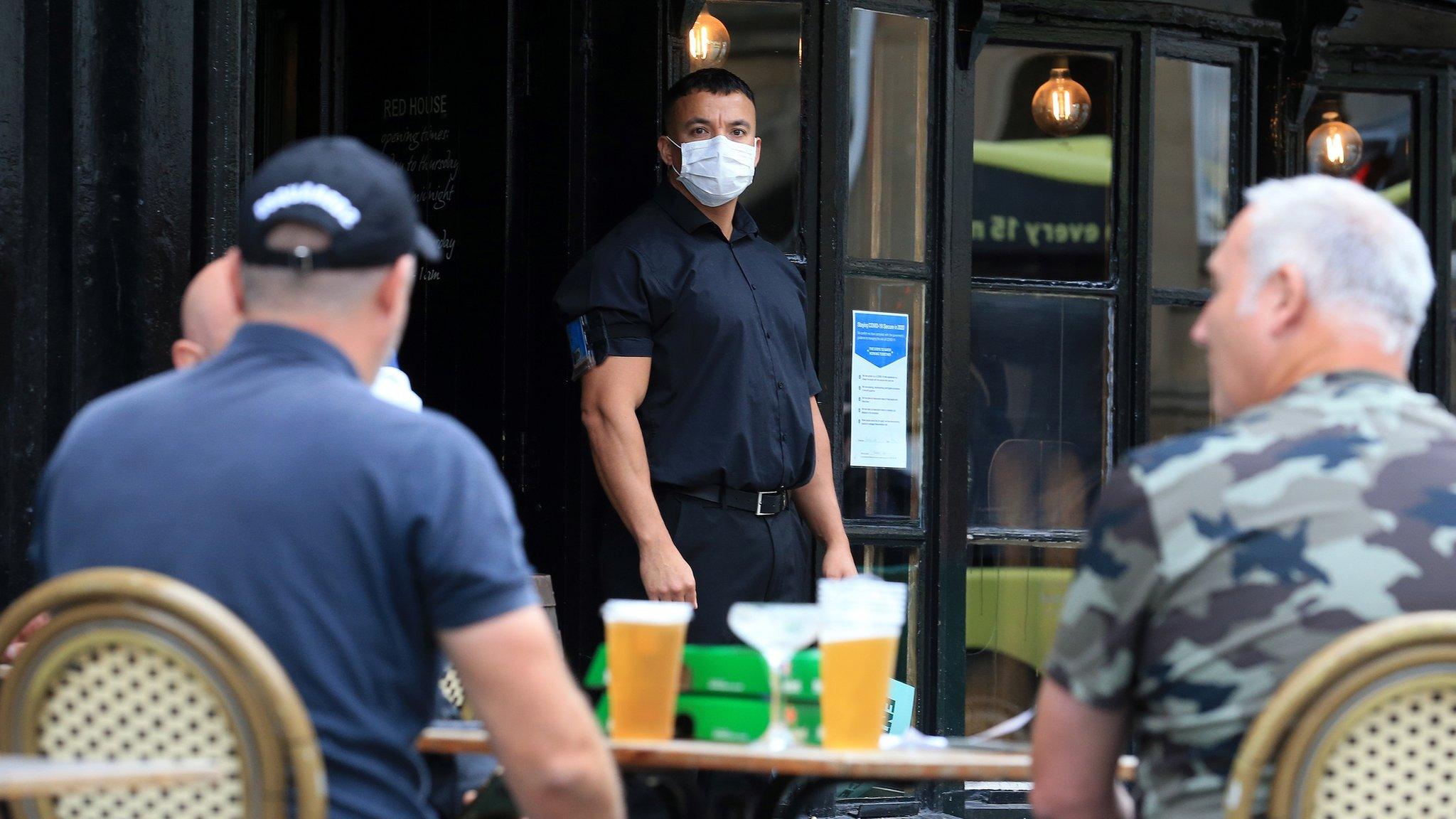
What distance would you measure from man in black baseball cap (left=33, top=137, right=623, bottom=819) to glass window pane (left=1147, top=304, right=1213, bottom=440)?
180 inches

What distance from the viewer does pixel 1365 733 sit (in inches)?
80.2

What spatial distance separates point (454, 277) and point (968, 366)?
165 cm

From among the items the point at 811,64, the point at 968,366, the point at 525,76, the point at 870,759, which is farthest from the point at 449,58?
the point at 870,759

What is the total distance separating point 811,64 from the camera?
17.7 ft

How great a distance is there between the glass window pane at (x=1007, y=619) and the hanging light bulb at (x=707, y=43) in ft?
5.89

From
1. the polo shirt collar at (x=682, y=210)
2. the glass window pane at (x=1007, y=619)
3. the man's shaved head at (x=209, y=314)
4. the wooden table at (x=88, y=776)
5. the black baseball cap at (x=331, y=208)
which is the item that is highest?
the polo shirt collar at (x=682, y=210)

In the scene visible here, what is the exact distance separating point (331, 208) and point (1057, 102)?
14.5 ft

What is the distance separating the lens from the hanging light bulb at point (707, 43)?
531 centimetres

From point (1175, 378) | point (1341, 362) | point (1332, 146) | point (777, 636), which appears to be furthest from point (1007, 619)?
point (1341, 362)

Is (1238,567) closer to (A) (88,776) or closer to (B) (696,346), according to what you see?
(A) (88,776)

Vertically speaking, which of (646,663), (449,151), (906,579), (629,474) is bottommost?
(906,579)

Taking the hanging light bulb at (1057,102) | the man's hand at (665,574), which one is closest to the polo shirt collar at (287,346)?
the man's hand at (665,574)

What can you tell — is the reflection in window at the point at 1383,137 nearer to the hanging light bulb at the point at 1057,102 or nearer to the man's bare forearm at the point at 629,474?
the hanging light bulb at the point at 1057,102

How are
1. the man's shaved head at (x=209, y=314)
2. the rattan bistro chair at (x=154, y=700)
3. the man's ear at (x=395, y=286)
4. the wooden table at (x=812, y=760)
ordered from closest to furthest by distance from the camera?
the rattan bistro chair at (x=154, y=700)
the man's ear at (x=395, y=286)
the wooden table at (x=812, y=760)
the man's shaved head at (x=209, y=314)
